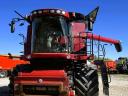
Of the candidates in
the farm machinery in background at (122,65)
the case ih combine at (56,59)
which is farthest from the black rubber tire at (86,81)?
the farm machinery in background at (122,65)

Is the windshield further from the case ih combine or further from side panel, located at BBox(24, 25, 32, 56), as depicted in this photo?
side panel, located at BBox(24, 25, 32, 56)

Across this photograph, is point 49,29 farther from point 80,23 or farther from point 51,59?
point 80,23

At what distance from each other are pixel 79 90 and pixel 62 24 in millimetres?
2395

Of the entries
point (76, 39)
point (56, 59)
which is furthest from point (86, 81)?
point (76, 39)

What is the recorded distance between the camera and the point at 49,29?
527 inches

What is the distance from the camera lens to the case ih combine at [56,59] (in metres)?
12.6

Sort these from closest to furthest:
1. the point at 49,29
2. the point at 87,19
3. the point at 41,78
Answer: the point at 41,78, the point at 49,29, the point at 87,19

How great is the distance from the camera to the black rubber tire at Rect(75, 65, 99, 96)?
519 inches

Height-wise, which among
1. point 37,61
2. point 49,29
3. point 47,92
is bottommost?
point 47,92

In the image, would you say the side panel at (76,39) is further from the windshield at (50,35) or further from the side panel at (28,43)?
the side panel at (28,43)

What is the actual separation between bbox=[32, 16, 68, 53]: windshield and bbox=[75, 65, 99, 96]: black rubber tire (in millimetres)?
1103

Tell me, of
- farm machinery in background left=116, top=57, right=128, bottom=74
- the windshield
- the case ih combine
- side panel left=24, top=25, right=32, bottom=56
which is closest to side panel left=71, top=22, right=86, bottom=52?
the case ih combine

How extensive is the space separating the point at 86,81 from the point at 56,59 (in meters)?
1.31

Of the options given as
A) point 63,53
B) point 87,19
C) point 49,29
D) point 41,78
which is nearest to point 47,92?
point 41,78
